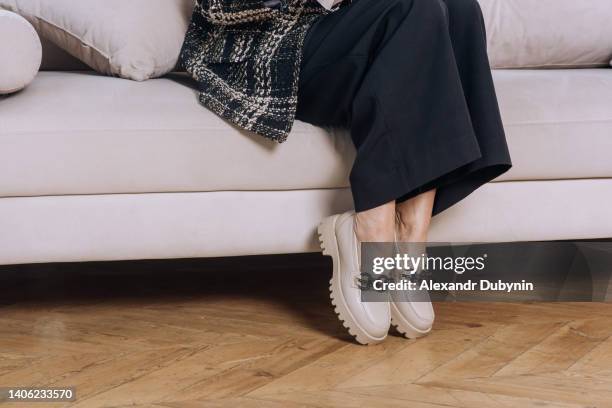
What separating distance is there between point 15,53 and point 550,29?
123 cm

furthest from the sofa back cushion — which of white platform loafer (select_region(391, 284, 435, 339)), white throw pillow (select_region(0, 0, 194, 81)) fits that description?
white platform loafer (select_region(391, 284, 435, 339))

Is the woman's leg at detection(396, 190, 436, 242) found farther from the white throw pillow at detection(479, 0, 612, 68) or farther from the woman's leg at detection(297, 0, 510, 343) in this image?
the white throw pillow at detection(479, 0, 612, 68)

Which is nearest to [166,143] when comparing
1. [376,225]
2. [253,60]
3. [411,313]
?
[253,60]

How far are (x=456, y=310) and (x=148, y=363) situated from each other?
0.64m

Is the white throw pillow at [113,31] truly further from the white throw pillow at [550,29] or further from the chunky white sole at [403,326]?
the white throw pillow at [550,29]

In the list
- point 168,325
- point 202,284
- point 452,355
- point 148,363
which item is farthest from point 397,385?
point 202,284

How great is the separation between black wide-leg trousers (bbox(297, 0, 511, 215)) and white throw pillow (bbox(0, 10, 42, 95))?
48 cm

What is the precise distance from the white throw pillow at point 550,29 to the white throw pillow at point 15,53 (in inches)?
42.9

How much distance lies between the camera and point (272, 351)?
1498mm

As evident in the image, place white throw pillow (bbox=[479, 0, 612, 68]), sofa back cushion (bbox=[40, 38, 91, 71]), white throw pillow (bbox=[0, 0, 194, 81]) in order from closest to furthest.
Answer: white throw pillow (bbox=[0, 0, 194, 81]), sofa back cushion (bbox=[40, 38, 91, 71]), white throw pillow (bbox=[479, 0, 612, 68])

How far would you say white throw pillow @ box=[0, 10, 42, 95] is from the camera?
1.45 m

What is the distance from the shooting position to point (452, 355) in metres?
1.47

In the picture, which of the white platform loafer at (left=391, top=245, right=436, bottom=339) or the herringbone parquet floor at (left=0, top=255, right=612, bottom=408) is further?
the white platform loafer at (left=391, top=245, right=436, bottom=339)

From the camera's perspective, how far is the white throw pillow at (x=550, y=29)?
2082mm
